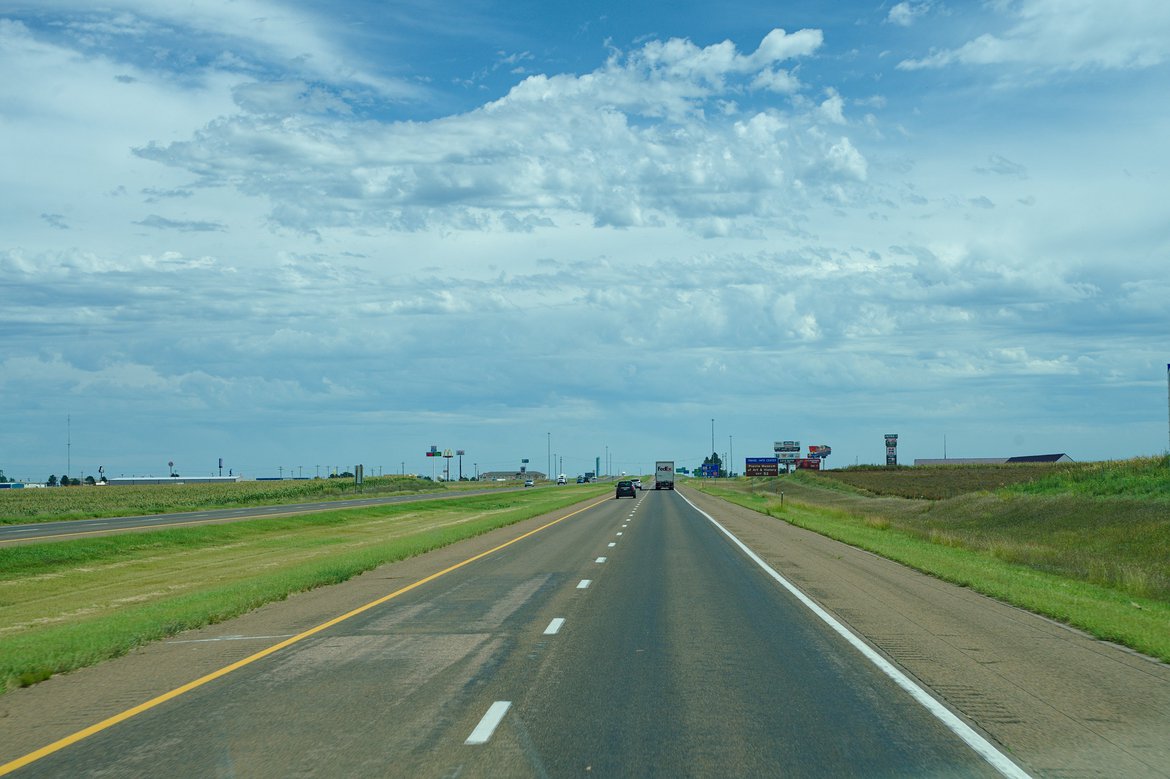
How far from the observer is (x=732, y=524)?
154 feet

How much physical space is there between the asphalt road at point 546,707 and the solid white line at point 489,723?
0.02m

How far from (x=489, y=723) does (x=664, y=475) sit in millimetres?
133007

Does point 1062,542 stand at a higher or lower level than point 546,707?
lower

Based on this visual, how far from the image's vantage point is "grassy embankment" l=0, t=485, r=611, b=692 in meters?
14.0

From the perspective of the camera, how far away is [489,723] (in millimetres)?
8820

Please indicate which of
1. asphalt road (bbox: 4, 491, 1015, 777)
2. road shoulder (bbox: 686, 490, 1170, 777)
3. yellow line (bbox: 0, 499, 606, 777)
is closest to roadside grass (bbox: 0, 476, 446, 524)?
yellow line (bbox: 0, 499, 606, 777)

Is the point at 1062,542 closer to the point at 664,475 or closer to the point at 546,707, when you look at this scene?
the point at 546,707

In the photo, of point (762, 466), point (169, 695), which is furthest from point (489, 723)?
point (762, 466)

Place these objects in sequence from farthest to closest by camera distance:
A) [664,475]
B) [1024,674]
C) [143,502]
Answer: [664,475] → [143,502] → [1024,674]

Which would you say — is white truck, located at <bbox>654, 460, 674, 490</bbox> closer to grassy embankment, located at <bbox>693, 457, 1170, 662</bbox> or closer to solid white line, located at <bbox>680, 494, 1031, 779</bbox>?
grassy embankment, located at <bbox>693, 457, 1170, 662</bbox>

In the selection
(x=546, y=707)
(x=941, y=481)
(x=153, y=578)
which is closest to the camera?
(x=546, y=707)

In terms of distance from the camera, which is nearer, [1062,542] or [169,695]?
[169,695]

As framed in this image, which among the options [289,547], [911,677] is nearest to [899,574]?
[911,677]

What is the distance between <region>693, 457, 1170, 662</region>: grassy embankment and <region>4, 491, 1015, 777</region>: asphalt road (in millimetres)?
4448
